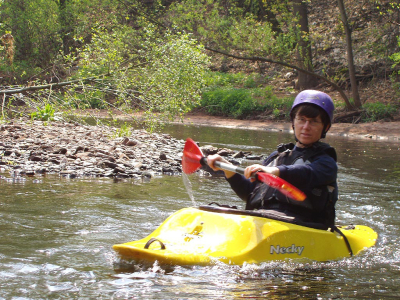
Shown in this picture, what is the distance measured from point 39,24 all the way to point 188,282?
69.7 ft

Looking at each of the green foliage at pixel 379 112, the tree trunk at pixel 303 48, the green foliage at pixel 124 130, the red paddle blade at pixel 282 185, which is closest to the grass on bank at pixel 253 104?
the green foliage at pixel 379 112

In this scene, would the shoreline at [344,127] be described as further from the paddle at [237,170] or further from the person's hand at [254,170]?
the person's hand at [254,170]

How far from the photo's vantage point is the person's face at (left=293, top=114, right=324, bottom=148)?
3.53 meters

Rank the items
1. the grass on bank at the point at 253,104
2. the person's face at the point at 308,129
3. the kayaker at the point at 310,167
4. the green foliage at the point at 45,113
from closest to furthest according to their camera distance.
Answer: the kayaker at the point at 310,167 → the person's face at the point at 308,129 → the green foliage at the point at 45,113 → the grass on bank at the point at 253,104

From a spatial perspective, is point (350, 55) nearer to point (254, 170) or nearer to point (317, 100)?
point (317, 100)

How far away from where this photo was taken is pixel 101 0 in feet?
61.7

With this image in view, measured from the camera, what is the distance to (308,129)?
139 inches

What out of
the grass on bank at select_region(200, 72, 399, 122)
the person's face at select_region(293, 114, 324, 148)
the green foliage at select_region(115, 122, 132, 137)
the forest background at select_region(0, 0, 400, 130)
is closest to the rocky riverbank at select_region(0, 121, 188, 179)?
the green foliage at select_region(115, 122, 132, 137)

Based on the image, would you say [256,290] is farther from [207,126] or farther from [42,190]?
[207,126]

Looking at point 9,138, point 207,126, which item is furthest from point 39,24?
point 9,138

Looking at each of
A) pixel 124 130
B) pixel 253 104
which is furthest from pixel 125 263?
pixel 253 104

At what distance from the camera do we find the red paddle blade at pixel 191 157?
369cm

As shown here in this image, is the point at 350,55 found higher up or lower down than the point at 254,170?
higher up

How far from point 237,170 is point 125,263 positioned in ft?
2.97
